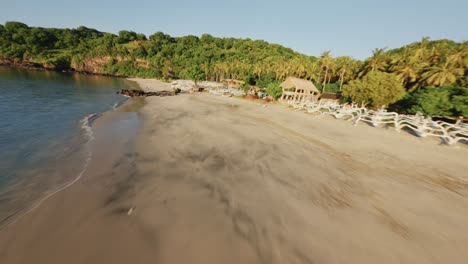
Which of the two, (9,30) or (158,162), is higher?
(9,30)

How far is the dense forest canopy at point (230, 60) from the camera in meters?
26.9

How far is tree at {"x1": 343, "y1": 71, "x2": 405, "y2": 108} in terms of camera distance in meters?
22.5

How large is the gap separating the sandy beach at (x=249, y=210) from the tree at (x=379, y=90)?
17.6 m

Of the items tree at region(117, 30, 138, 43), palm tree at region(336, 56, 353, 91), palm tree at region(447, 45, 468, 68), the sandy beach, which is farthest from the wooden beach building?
tree at region(117, 30, 138, 43)

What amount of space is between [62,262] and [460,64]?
151ft

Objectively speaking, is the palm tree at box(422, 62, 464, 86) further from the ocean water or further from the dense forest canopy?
the ocean water

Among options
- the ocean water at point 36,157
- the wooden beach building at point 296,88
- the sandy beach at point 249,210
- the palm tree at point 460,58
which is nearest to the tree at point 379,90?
the wooden beach building at point 296,88

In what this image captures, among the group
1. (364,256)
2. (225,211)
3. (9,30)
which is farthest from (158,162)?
(9,30)

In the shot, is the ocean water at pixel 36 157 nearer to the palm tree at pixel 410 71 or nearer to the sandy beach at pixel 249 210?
the sandy beach at pixel 249 210

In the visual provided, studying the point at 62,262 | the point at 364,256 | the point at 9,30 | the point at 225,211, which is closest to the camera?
the point at 62,262

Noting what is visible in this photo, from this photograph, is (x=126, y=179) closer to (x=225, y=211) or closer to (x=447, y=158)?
(x=225, y=211)

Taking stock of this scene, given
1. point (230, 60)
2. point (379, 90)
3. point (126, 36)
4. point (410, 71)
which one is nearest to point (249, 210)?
point (379, 90)

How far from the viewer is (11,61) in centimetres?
8362

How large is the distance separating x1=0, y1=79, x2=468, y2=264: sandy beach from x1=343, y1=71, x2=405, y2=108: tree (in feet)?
57.8
